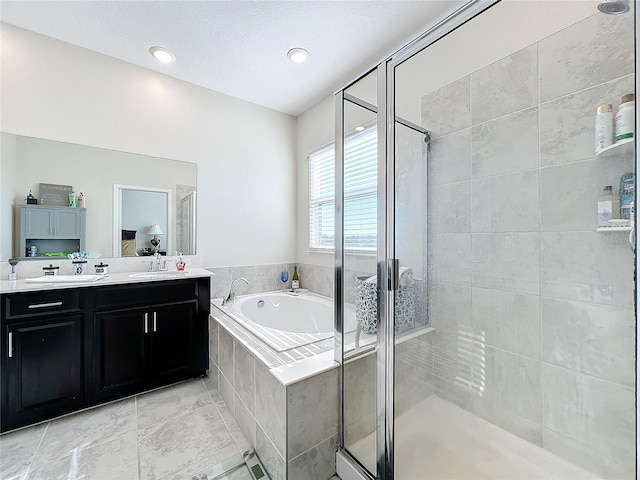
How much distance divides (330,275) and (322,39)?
2.02 metres

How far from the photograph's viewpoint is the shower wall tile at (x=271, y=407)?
1244 millimetres

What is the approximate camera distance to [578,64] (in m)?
1.24

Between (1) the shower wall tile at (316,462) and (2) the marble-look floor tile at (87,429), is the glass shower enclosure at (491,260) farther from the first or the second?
(2) the marble-look floor tile at (87,429)

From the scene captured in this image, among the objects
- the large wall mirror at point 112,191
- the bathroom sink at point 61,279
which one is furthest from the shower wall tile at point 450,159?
the bathroom sink at point 61,279

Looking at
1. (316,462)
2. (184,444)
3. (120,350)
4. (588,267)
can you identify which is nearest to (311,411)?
(316,462)

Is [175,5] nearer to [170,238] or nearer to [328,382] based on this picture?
[170,238]

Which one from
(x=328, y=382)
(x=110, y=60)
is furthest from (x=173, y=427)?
(x=110, y=60)

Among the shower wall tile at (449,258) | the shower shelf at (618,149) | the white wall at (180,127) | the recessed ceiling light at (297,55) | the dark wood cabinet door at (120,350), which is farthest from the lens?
the recessed ceiling light at (297,55)

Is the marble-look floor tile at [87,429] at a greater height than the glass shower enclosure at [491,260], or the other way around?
the glass shower enclosure at [491,260]

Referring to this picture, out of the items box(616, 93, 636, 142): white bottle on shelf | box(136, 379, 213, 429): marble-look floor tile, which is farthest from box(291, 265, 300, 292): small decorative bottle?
box(616, 93, 636, 142): white bottle on shelf

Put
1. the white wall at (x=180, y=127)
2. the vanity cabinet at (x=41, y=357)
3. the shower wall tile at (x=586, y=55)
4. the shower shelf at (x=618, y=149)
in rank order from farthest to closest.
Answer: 1. the white wall at (x=180, y=127)
2. the vanity cabinet at (x=41, y=357)
3. the shower wall tile at (x=586, y=55)
4. the shower shelf at (x=618, y=149)

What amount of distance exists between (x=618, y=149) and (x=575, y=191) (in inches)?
8.8

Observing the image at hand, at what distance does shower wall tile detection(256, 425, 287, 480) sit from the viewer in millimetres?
1250

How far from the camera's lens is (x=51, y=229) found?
6.74 ft
